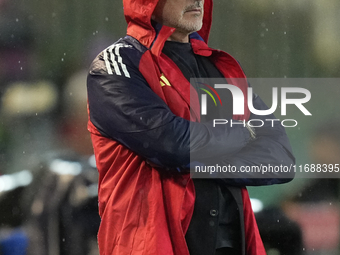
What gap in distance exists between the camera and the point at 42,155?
9.43 feet

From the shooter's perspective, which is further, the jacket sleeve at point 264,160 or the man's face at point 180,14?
the man's face at point 180,14

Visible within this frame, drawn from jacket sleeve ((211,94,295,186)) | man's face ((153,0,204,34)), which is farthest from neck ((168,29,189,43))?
jacket sleeve ((211,94,295,186))

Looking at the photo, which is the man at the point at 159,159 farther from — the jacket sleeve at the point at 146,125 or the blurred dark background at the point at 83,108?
the blurred dark background at the point at 83,108

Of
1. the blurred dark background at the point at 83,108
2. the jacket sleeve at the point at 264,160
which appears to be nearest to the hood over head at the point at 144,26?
the jacket sleeve at the point at 264,160

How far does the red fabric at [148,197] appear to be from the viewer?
1414mm

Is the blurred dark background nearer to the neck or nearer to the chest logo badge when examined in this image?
the neck

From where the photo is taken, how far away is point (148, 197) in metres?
1.43

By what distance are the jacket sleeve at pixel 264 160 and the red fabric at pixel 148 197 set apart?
11cm

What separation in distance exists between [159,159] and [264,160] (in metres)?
0.38

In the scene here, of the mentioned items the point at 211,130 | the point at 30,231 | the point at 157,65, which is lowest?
the point at 30,231

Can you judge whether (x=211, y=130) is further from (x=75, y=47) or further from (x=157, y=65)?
(x=75, y=47)

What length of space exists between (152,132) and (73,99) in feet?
5.42

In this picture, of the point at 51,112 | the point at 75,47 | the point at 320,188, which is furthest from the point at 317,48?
the point at 51,112

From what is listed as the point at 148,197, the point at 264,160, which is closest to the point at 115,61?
the point at 148,197
